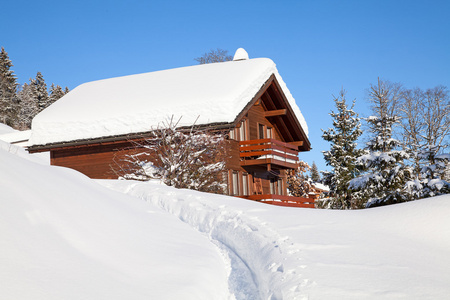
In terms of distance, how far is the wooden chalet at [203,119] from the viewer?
22.5 metres

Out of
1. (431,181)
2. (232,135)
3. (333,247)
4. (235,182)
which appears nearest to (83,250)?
(333,247)

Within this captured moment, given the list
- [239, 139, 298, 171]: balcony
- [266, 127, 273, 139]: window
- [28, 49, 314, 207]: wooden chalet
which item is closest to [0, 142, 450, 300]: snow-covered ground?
[28, 49, 314, 207]: wooden chalet

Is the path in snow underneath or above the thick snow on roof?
underneath

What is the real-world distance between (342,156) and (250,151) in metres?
11.2

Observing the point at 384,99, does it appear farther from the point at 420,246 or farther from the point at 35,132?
the point at 420,246

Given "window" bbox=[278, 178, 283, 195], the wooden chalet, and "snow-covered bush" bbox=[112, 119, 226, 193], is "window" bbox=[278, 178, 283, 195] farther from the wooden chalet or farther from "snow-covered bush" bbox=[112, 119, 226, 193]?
"snow-covered bush" bbox=[112, 119, 226, 193]

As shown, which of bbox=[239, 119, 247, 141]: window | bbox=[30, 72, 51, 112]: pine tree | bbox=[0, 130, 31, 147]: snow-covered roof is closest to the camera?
bbox=[239, 119, 247, 141]: window

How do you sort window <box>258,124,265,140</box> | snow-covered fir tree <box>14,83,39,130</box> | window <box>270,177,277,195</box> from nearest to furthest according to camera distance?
1. window <box>258,124,265,140</box>
2. window <box>270,177,277,195</box>
3. snow-covered fir tree <box>14,83,39,130</box>

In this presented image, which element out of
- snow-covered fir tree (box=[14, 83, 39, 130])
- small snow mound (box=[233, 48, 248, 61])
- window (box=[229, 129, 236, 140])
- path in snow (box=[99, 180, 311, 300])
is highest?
snow-covered fir tree (box=[14, 83, 39, 130])

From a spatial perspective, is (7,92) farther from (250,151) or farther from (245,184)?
(250,151)

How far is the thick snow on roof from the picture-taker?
2230 cm

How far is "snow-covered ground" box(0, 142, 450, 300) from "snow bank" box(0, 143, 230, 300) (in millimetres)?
19

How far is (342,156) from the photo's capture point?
33.2 meters

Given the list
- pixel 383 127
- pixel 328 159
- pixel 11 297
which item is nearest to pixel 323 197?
pixel 328 159
